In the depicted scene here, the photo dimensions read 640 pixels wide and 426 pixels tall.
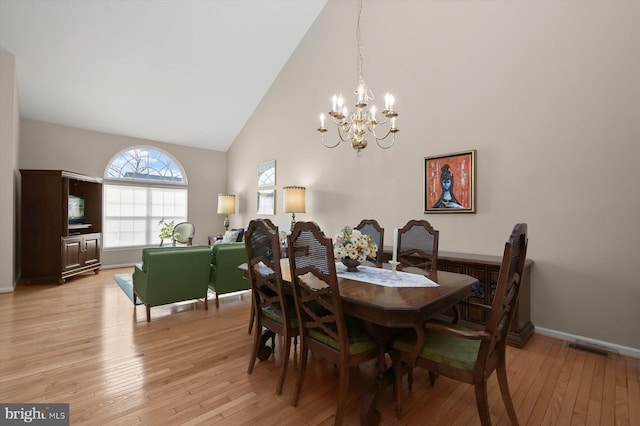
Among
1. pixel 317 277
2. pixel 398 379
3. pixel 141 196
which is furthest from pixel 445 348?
pixel 141 196

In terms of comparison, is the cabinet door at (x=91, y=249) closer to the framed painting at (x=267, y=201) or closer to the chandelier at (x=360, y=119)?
the framed painting at (x=267, y=201)

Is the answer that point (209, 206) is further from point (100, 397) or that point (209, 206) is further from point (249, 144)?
point (100, 397)

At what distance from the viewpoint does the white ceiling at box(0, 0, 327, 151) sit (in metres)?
4.02

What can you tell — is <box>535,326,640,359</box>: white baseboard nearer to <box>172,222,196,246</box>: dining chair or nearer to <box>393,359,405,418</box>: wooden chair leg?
<box>393,359,405,418</box>: wooden chair leg

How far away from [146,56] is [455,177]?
4.99m

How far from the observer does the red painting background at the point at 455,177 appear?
3445 millimetres

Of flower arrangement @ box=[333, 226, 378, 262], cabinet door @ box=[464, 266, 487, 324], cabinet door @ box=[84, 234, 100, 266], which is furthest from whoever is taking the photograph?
cabinet door @ box=[84, 234, 100, 266]

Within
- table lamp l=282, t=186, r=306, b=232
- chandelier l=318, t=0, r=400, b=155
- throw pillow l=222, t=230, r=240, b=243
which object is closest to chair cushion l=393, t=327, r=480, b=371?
chandelier l=318, t=0, r=400, b=155

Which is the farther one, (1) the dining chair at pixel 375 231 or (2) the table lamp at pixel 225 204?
(2) the table lamp at pixel 225 204

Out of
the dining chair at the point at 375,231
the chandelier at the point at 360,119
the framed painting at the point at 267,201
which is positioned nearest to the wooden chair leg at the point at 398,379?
the dining chair at the point at 375,231

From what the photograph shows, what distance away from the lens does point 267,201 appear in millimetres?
6488

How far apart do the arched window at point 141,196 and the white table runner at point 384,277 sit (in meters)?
5.94

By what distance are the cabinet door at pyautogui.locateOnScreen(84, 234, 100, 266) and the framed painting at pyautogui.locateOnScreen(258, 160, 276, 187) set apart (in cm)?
325

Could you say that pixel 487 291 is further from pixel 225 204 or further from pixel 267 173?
pixel 225 204
